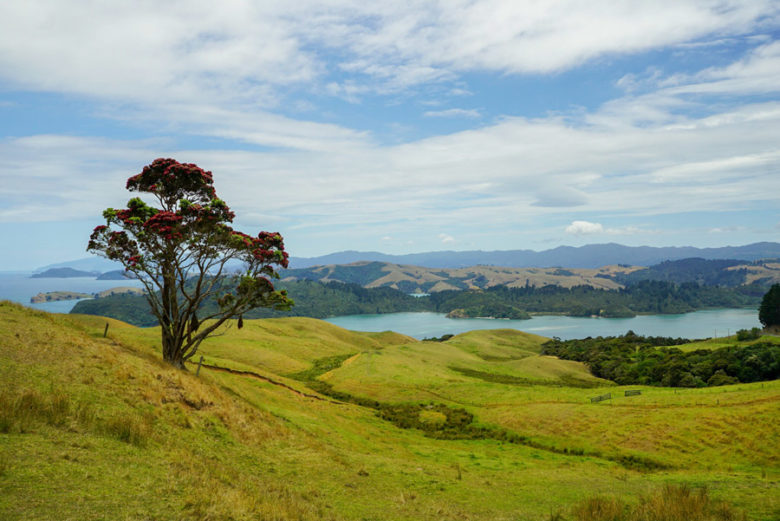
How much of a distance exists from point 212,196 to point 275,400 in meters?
17.3

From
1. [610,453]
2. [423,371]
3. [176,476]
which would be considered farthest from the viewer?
[423,371]

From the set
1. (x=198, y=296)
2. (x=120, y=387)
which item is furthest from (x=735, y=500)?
(x=198, y=296)

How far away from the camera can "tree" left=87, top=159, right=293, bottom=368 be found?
27.1 meters

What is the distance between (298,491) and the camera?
50.2 ft

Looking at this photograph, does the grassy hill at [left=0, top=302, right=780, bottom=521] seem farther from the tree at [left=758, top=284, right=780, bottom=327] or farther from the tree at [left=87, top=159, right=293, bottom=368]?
the tree at [left=758, top=284, right=780, bottom=327]

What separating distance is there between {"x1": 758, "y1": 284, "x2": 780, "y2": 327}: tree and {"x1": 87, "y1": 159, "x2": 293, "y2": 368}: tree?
159 m

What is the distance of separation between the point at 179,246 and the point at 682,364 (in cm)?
8806

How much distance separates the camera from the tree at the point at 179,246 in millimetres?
27062

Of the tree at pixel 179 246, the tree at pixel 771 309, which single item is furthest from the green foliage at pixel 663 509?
the tree at pixel 771 309

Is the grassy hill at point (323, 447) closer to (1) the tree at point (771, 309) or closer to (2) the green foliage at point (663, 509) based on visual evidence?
(2) the green foliage at point (663, 509)

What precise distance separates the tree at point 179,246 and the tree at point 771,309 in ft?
523

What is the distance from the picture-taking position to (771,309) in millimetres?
129500

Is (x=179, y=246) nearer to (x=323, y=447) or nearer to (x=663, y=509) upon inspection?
(x=323, y=447)

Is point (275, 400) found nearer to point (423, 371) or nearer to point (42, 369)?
point (42, 369)
